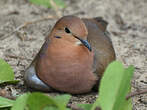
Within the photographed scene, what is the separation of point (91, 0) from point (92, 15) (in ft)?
1.53

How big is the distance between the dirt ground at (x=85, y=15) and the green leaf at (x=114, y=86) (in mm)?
582

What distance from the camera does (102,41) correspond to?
3.48 m

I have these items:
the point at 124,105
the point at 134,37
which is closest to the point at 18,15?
the point at 134,37

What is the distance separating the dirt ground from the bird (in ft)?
0.47

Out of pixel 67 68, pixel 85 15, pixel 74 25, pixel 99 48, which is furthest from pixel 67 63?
pixel 85 15

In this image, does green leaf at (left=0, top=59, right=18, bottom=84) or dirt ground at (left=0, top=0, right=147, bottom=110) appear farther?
dirt ground at (left=0, top=0, right=147, bottom=110)

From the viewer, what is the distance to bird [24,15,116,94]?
3.02 meters

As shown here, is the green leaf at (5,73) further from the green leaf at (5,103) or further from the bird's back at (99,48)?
the bird's back at (99,48)

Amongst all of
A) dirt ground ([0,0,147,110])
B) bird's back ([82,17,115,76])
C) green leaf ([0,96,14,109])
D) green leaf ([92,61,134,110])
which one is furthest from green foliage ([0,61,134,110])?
bird's back ([82,17,115,76])

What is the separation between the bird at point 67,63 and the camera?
302 cm

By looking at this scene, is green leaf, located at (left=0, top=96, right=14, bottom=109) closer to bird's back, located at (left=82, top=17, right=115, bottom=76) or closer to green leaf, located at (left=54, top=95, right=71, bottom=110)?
green leaf, located at (left=54, top=95, right=71, bottom=110)

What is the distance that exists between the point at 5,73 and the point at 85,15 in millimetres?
2210

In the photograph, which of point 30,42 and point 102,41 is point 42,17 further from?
point 102,41

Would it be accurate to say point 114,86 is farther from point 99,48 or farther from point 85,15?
point 85,15
